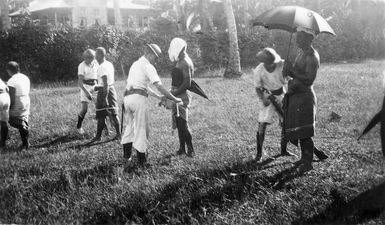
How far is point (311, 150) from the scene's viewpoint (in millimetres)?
5160

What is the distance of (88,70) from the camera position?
798 cm

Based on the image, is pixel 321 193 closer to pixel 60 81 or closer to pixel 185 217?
pixel 185 217

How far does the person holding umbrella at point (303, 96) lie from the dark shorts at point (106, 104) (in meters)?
3.56

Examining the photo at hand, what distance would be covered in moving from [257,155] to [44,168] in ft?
9.55

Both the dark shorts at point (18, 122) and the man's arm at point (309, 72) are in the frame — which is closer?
the man's arm at point (309, 72)

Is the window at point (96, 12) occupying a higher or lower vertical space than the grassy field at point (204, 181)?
higher

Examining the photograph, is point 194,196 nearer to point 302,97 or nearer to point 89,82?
point 302,97

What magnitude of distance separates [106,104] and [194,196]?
11.5ft

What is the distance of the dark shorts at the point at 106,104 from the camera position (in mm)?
7445

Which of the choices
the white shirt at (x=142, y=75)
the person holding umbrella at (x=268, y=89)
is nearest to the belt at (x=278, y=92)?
the person holding umbrella at (x=268, y=89)

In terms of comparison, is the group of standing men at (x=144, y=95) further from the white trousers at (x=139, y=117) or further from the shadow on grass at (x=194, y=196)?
the shadow on grass at (x=194, y=196)

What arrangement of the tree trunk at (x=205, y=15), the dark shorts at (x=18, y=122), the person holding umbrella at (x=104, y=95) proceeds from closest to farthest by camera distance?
the dark shorts at (x=18, y=122) < the person holding umbrella at (x=104, y=95) < the tree trunk at (x=205, y=15)

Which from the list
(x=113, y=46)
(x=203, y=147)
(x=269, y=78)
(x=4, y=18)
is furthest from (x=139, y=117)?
(x=4, y=18)

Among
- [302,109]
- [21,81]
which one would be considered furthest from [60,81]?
[302,109]
